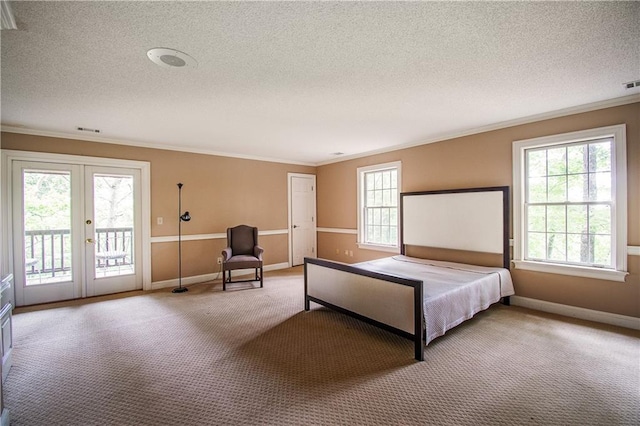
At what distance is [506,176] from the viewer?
3814 mm

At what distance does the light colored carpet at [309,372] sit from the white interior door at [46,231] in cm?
61

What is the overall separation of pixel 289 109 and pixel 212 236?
3.16m

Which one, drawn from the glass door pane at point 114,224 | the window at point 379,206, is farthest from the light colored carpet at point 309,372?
the window at point 379,206

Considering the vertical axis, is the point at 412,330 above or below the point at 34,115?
below

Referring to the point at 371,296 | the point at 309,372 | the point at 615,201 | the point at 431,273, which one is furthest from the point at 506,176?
the point at 309,372

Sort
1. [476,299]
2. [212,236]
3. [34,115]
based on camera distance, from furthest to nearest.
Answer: [212,236]
[34,115]
[476,299]

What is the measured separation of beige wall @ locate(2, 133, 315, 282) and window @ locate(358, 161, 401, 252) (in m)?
1.71

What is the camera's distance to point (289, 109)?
10.5 feet

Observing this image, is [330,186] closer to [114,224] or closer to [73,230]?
[114,224]

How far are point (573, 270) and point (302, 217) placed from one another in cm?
473

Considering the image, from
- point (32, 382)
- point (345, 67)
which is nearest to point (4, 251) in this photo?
point (32, 382)

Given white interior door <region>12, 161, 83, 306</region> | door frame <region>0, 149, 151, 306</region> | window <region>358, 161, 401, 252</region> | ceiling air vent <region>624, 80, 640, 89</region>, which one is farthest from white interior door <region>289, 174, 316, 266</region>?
ceiling air vent <region>624, 80, 640, 89</region>

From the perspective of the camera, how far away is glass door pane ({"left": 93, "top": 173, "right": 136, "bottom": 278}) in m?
4.36

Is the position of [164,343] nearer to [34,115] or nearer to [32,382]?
[32,382]
